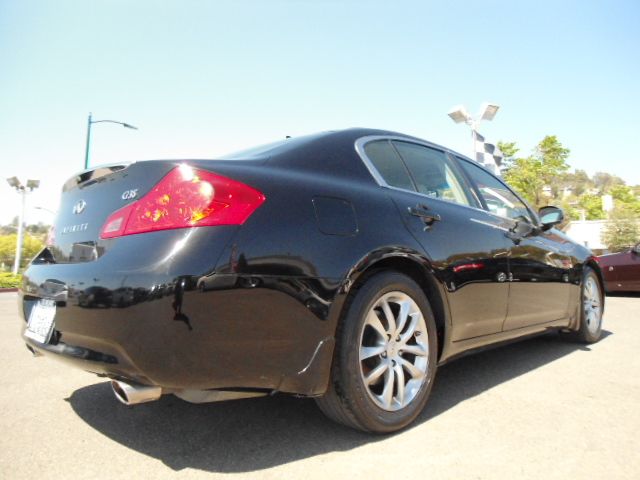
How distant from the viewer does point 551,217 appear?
12.6ft

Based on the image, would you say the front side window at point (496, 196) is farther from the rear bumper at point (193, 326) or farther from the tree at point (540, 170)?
the tree at point (540, 170)

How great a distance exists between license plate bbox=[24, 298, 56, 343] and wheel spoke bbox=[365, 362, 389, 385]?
52.8 inches

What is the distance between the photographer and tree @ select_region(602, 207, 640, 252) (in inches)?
1617

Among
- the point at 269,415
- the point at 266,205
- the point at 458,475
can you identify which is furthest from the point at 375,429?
the point at 266,205

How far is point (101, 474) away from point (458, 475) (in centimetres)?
133

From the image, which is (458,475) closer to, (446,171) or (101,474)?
(101,474)

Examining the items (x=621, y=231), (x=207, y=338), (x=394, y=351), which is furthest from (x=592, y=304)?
(x=621, y=231)

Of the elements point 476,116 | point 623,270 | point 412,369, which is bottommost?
point 623,270

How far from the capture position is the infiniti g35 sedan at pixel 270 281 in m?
1.62

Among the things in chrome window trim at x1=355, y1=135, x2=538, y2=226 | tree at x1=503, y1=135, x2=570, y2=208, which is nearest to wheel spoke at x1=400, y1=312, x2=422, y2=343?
chrome window trim at x1=355, y1=135, x2=538, y2=226

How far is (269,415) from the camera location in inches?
93.0

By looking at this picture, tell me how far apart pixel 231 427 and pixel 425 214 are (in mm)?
1443

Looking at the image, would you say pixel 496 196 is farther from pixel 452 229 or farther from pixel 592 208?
pixel 592 208

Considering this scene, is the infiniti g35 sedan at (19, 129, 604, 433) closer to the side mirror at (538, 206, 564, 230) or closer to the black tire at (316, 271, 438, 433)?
the black tire at (316, 271, 438, 433)
